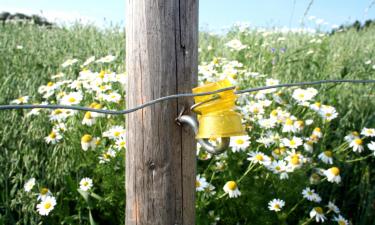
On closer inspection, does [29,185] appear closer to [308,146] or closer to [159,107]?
[159,107]

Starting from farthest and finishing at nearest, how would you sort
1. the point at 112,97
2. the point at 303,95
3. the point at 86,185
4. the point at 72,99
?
the point at 303,95 → the point at 72,99 → the point at 112,97 → the point at 86,185

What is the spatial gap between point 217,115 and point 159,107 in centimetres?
18

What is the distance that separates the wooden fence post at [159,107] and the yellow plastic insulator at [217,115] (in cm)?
8

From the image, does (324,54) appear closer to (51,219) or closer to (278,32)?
(278,32)

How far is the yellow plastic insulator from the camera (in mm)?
1155

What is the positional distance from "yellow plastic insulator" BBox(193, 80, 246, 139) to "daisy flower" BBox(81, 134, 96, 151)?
92cm

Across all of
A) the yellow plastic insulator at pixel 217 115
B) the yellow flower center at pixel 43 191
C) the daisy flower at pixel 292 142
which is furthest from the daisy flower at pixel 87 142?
the daisy flower at pixel 292 142

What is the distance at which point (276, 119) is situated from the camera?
234 centimetres

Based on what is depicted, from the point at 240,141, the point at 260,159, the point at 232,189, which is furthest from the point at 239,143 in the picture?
the point at 232,189

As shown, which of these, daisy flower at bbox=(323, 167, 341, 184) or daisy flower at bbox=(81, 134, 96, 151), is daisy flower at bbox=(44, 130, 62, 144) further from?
daisy flower at bbox=(323, 167, 341, 184)

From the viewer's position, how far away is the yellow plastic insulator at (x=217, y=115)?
45.5 inches

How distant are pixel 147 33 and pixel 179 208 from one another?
0.56 metres

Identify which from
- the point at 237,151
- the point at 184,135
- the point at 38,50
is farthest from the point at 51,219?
the point at 38,50

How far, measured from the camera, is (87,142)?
1.99 m
